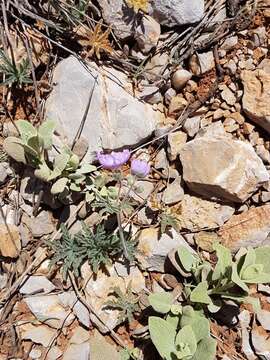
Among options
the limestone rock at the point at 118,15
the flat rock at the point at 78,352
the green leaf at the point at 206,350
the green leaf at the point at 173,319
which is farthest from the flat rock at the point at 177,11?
the flat rock at the point at 78,352

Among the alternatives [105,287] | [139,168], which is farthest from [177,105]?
[105,287]

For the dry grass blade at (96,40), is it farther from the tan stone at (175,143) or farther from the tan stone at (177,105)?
the tan stone at (175,143)

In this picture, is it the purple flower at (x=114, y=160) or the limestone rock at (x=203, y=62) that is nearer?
the purple flower at (x=114, y=160)

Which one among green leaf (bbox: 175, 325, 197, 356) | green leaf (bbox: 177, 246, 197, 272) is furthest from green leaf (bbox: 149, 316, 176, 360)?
green leaf (bbox: 177, 246, 197, 272)

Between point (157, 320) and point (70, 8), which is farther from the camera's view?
point (70, 8)

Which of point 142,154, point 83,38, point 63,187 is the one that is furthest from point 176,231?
point 83,38

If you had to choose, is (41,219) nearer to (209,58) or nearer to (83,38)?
(83,38)

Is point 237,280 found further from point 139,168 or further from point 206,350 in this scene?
point 139,168
